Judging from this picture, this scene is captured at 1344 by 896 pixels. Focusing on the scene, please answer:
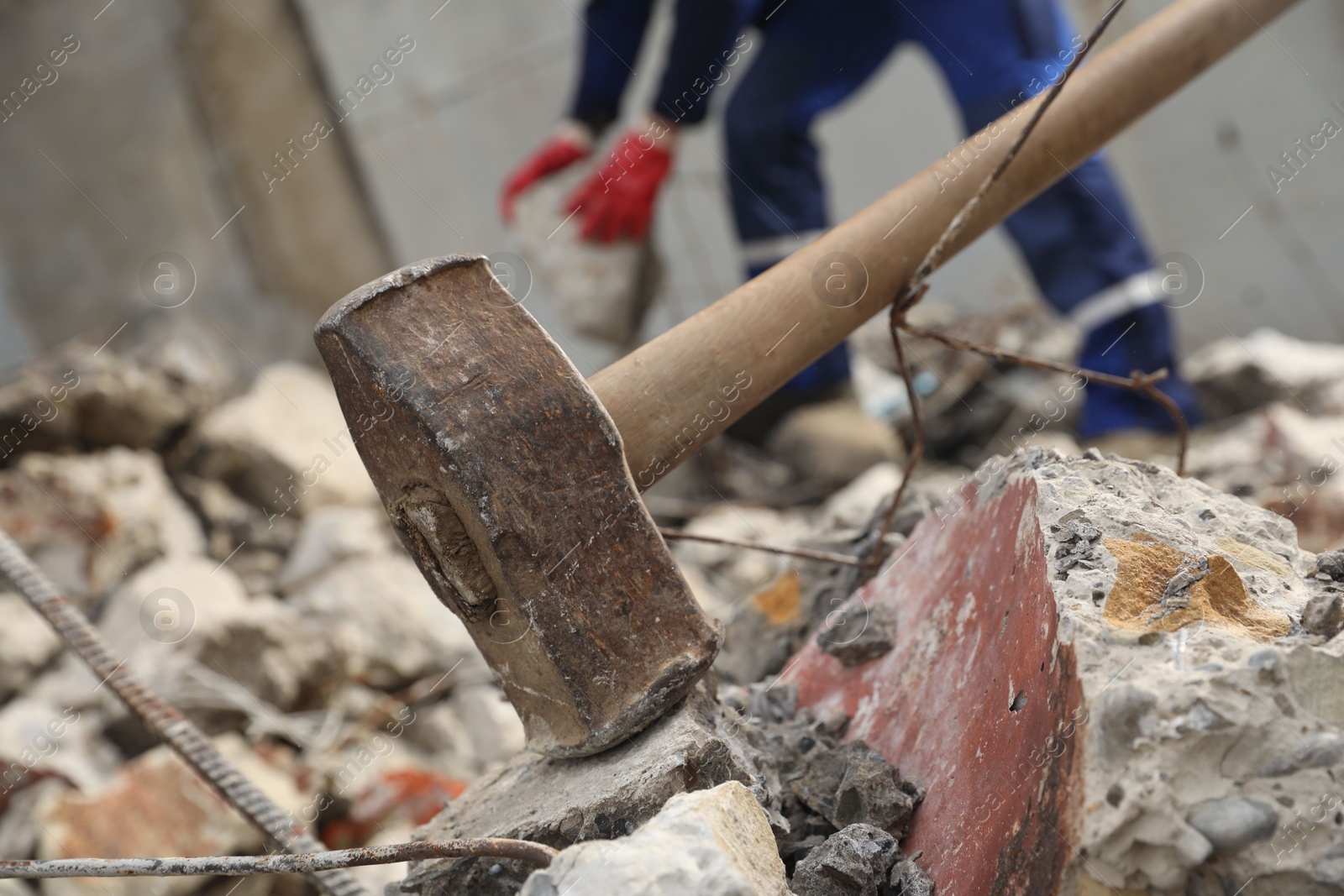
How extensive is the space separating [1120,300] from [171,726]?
2631 millimetres

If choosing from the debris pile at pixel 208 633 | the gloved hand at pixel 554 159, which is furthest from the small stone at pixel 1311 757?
the gloved hand at pixel 554 159

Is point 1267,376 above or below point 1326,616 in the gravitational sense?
below

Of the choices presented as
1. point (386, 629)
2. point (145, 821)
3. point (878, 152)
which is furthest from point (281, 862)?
point (878, 152)

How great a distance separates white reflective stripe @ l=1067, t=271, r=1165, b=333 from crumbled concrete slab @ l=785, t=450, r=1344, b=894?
1858 millimetres

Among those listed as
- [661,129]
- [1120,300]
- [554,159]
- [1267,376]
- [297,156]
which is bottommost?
[1267,376]

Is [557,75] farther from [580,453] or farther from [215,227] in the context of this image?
[580,453]

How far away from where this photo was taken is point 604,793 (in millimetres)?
1129

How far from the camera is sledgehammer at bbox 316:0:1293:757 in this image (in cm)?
114

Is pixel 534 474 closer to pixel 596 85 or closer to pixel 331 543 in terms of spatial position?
pixel 331 543

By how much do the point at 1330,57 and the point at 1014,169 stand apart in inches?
128

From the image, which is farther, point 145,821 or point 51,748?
point 51,748

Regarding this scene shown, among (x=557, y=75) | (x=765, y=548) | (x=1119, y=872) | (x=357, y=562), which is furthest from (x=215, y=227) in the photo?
(x=1119, y=872)

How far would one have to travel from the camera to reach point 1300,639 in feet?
2.95

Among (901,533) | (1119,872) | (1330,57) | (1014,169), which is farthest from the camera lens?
(1330,57)
